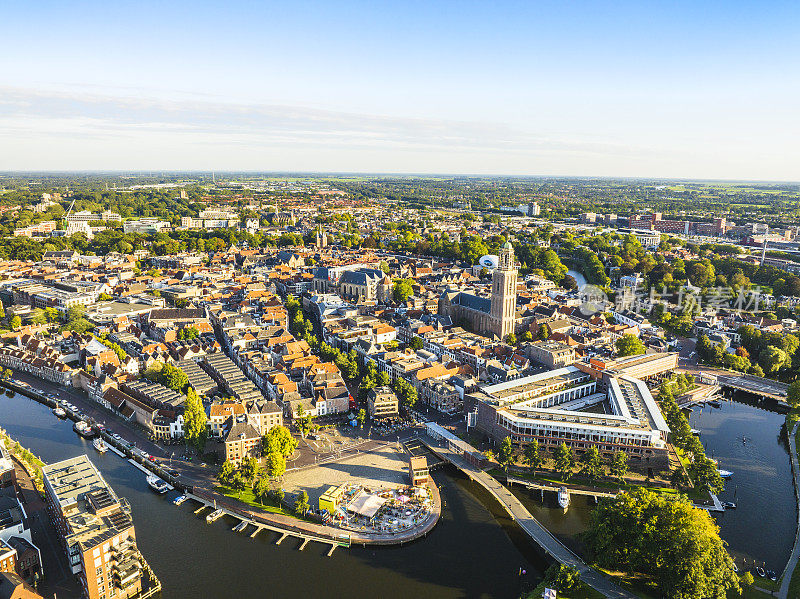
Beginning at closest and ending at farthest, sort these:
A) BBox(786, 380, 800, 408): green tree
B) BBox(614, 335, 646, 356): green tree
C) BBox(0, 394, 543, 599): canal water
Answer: BBox(0, 394, 543, 599): canal water → BBox(786, 380, 800, 408): green tree → BBox(614, 335, 646, 356): green tree

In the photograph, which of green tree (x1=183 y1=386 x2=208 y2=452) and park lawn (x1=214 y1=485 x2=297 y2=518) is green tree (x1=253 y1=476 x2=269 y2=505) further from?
green tree (x1=183 y1=386 x2=208 y2=452)

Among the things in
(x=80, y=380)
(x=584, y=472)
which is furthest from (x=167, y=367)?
(x=584, y=472)

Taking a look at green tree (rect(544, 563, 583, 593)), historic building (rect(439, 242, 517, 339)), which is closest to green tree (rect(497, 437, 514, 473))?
green tree (rect(544, 563, 583, 593))

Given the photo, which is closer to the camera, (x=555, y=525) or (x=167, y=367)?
(x=555, y=525)

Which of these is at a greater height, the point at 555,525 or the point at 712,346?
the point at 712,346

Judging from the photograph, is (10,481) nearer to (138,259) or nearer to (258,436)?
(258,436)

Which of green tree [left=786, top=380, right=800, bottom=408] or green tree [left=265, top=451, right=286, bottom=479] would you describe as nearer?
green tree [left=265, top=451, right=286, bottom=479]

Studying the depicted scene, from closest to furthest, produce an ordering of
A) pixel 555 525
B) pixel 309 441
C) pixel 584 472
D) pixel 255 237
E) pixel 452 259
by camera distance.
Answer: pixel 555 525, pixel 584 472, pixel 309 441, pixel 452 259, pixel 255 237

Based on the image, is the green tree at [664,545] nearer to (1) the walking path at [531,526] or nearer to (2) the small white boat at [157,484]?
(1) the walking path at [531,526]
